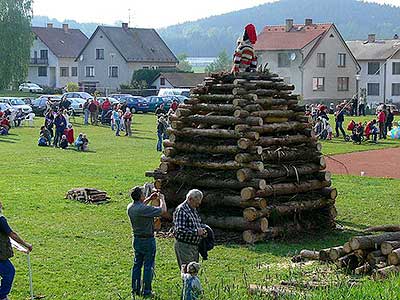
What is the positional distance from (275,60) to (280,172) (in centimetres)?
6826

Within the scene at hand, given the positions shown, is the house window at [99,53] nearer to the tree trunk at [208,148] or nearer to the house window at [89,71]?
the house window at [89,71]

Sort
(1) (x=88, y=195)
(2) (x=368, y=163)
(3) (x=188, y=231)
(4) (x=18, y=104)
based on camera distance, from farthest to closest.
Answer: (4) (x=18, y=104) → (2) (x=368, y=163) → (1) (x=88, y=195) → (3) (x=188, y=231)

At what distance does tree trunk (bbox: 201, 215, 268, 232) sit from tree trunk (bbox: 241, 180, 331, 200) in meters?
0.54

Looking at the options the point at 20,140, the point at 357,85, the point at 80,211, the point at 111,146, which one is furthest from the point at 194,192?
the point at 357,85

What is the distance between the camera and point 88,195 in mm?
22953

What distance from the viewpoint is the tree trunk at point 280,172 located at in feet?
60.0

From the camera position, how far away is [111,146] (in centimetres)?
3966

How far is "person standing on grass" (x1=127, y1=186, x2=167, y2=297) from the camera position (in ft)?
42.6

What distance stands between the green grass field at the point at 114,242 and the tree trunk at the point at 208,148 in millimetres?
2038

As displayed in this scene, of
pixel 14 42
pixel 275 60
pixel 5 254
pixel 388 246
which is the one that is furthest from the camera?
pixel 275 60

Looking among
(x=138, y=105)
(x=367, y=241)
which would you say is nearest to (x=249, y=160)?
(x=367, y=241)

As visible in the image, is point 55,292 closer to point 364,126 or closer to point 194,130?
point 194,130

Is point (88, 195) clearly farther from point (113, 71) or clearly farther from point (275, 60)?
point (113, 71)

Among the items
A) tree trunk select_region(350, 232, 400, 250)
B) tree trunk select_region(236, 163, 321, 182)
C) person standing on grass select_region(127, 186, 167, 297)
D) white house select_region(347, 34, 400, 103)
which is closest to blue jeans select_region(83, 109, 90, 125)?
tree trunk select_region(236, 163, 321, 182)
